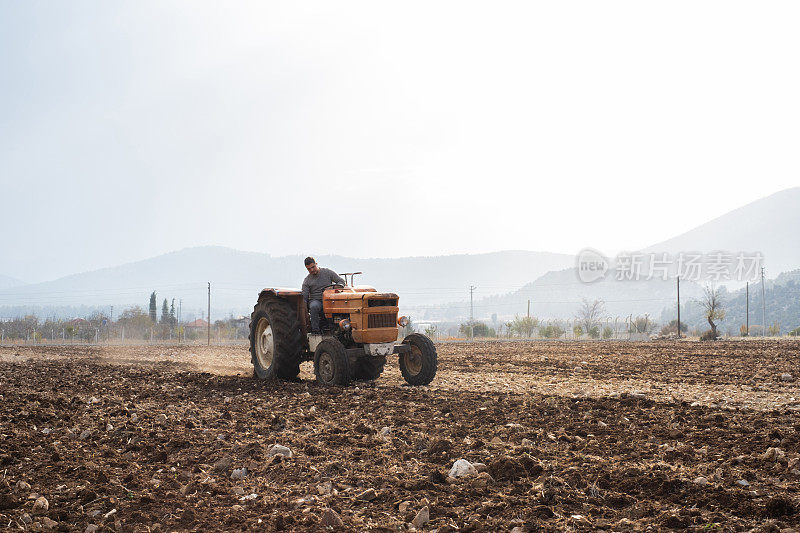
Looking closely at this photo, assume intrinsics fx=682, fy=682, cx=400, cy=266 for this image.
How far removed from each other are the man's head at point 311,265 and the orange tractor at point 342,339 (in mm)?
433

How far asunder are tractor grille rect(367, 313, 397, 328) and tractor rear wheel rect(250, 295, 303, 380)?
1607 millimetres

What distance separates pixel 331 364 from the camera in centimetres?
1187

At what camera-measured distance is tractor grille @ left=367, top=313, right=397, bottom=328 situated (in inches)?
487

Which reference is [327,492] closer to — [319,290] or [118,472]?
[118,472]

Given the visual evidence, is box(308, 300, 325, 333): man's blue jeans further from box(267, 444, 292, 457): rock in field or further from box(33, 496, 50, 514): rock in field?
box(33, 496, 50, 514): rock in field

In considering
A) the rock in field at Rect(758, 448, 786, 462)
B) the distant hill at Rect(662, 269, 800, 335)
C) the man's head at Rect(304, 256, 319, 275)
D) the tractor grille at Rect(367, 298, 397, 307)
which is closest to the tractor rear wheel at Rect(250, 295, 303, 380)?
the man's head at Rect(304, 256, 319, 275)

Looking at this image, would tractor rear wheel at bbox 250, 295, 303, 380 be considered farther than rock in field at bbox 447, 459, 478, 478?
Yes

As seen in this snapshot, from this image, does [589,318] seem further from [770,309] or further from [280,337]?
[280,337]

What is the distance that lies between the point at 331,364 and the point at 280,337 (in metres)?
1.49

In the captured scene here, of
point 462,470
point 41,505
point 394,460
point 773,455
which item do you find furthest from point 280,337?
point 773,455

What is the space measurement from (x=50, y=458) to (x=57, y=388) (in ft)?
19.6

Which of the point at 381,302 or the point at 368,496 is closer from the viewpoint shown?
the point at 368,496

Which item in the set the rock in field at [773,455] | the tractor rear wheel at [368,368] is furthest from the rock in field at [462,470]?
the tractor rear wheel at [368,368]

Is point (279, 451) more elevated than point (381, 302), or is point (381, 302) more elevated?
point (381, 302)
